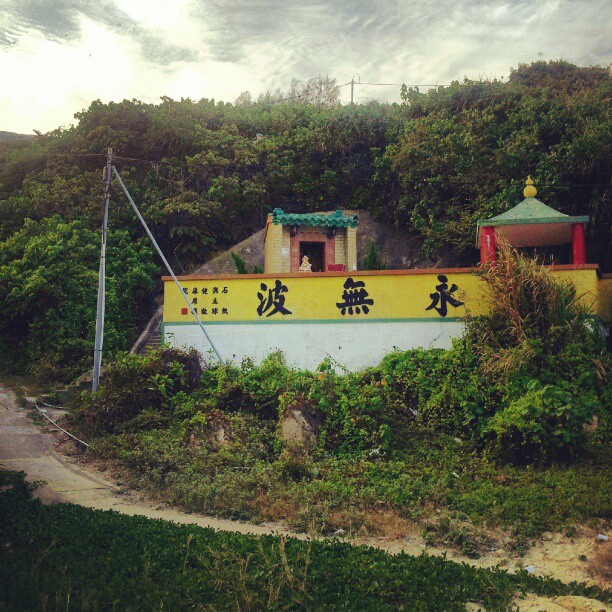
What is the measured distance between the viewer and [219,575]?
4.93 m

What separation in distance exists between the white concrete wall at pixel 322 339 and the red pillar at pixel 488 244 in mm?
1522

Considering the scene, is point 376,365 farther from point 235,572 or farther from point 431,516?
point 235,572

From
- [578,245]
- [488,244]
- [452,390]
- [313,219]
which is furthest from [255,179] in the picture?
[452,390]

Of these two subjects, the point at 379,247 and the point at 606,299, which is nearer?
the point at 606,299

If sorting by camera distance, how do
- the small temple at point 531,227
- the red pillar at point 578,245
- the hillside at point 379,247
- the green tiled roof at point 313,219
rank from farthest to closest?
the hillside at point 379,247, the green tiled roof at point 313,219, the small temple at point 531,227, the red pillar at point 578,245

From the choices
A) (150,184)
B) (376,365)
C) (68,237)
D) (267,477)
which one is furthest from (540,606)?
(150,184)

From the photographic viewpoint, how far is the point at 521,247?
1390cm

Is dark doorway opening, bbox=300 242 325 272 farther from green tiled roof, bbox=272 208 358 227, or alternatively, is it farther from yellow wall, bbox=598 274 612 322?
yellow wall, bbox=598 274 612 322

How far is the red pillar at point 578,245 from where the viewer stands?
11434 millimetres

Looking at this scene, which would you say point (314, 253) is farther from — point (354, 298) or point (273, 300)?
point (354, 298)

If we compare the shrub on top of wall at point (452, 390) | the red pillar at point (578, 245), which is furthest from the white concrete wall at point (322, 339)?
the red pillar at point (578, 245)

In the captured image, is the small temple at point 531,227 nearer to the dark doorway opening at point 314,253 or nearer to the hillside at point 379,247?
the dark doorway opening at point 314,253

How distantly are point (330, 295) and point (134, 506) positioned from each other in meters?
5.51

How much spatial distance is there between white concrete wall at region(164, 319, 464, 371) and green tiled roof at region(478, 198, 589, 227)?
2192mm
